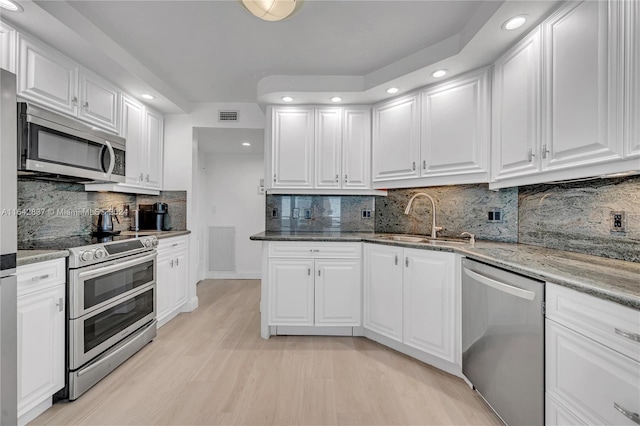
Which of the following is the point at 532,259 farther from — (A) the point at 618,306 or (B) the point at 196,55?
(B) the point at 196,55

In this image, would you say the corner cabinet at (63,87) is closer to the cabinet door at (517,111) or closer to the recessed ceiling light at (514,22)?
the recessed ceiling light at (514,22)

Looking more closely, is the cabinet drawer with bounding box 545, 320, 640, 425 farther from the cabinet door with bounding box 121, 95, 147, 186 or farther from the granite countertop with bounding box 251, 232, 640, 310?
the cabinet door with bounding box 121, 95, 147, 186

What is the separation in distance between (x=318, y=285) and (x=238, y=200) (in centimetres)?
290

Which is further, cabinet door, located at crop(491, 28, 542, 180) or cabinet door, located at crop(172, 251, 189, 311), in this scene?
cabinet door, located at crop(172, 251, 189, 311)

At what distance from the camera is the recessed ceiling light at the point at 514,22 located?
1.70 meters

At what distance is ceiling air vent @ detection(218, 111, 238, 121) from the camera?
3.58 meters

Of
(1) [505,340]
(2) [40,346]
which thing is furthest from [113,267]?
(1) [505,340]

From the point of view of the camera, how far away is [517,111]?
1.92 meters

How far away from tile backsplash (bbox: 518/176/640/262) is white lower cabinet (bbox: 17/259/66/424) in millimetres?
3205

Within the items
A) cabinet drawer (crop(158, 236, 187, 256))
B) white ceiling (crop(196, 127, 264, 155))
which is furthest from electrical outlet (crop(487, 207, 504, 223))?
cabinet drawer (crop(158, 236, 187, 256))

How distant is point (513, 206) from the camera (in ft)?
7.82

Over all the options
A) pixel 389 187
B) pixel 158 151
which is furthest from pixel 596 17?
pixel 158 151

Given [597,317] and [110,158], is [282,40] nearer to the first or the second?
[110,158]

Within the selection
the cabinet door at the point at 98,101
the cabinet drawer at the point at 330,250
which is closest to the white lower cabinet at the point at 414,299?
the cabinet drawer at the point at 330,250
